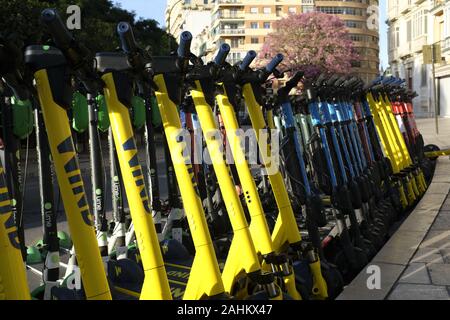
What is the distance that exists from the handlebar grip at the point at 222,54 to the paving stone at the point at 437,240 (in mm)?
2901

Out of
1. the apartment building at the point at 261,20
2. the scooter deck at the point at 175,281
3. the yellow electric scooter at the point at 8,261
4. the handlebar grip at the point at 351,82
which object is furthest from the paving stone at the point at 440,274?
the apartment building at the point at 261,20

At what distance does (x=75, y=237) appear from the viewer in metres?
2.52

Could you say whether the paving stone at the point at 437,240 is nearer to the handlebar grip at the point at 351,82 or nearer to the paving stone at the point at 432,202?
the paving stone at the point at 432,202

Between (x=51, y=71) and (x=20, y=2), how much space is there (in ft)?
37.8

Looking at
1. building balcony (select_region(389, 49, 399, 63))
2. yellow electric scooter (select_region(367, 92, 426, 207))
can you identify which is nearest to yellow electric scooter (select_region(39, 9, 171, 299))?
yellow electric scooter (select_region(367, 92, 426, 207))

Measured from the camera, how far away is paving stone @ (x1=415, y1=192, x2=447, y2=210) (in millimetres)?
7132

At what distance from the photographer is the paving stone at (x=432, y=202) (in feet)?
23.4

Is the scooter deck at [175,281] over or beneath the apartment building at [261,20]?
beneath

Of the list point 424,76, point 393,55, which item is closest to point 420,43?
point 424,76

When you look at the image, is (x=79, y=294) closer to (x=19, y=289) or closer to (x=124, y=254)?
(x=19, y=289)

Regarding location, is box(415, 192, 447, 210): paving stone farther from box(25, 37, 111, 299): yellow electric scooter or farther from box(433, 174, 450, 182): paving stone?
box(25, 37, 111, 299): yellow electric scooter

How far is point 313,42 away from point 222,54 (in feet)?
146

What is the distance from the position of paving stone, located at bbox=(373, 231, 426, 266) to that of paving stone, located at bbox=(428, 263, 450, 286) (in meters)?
0.25
